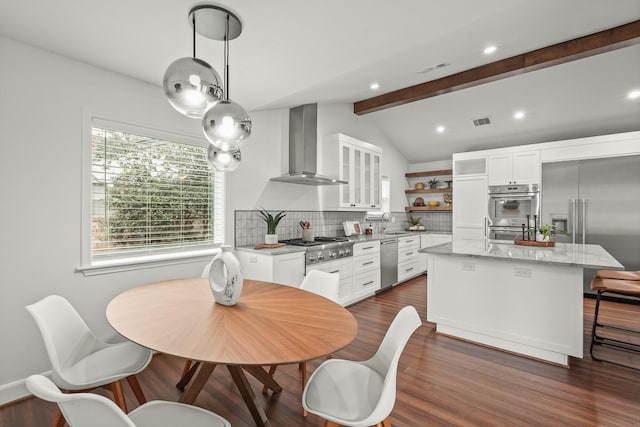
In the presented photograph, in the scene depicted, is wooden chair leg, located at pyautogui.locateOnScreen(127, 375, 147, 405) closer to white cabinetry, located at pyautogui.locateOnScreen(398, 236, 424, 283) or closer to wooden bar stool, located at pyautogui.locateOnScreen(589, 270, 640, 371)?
wooden bar stool, located at pyautogui.locateOnScreen(589, 270, 640, 371)

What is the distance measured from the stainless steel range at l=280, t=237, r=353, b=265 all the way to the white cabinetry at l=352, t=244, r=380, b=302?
0.20m

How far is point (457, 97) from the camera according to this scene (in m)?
4.81

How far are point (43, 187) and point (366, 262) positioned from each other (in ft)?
11.6

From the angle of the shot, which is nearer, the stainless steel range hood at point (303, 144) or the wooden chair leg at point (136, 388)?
the wooden chair leg at point (136, 388)

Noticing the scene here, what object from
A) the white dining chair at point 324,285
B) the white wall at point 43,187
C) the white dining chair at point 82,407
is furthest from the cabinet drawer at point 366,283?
the white dining chair at point 82,407

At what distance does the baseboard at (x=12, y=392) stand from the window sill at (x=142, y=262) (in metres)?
0.79

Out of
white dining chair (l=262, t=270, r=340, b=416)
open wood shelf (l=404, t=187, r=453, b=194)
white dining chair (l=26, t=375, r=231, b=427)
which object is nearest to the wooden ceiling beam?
open wood shelf (l=404, t=187, r=453, b=194)

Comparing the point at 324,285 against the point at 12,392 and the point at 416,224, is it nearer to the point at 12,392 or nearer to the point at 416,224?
the point at 12,392

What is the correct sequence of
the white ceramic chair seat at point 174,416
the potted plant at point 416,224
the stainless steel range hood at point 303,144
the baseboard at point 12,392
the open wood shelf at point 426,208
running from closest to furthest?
the white ceramic chair seat at point 174,416 → the baseboard at point 12,392 → the stainless steel range hood at point 303,144 → the open wood shelf at point 426,208 → the potted plant at point 416,224

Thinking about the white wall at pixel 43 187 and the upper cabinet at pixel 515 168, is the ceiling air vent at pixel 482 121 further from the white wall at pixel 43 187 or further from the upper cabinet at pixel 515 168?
the white wall at pixel 43 187

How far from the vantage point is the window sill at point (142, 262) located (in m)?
2.42

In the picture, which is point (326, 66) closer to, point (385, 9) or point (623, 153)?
point (385, 9)

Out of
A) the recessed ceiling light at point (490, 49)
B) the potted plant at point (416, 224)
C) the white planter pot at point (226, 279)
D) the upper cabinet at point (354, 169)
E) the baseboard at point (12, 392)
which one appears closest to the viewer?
the white planter pot at point (226, 279)

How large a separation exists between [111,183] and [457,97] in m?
4.81
